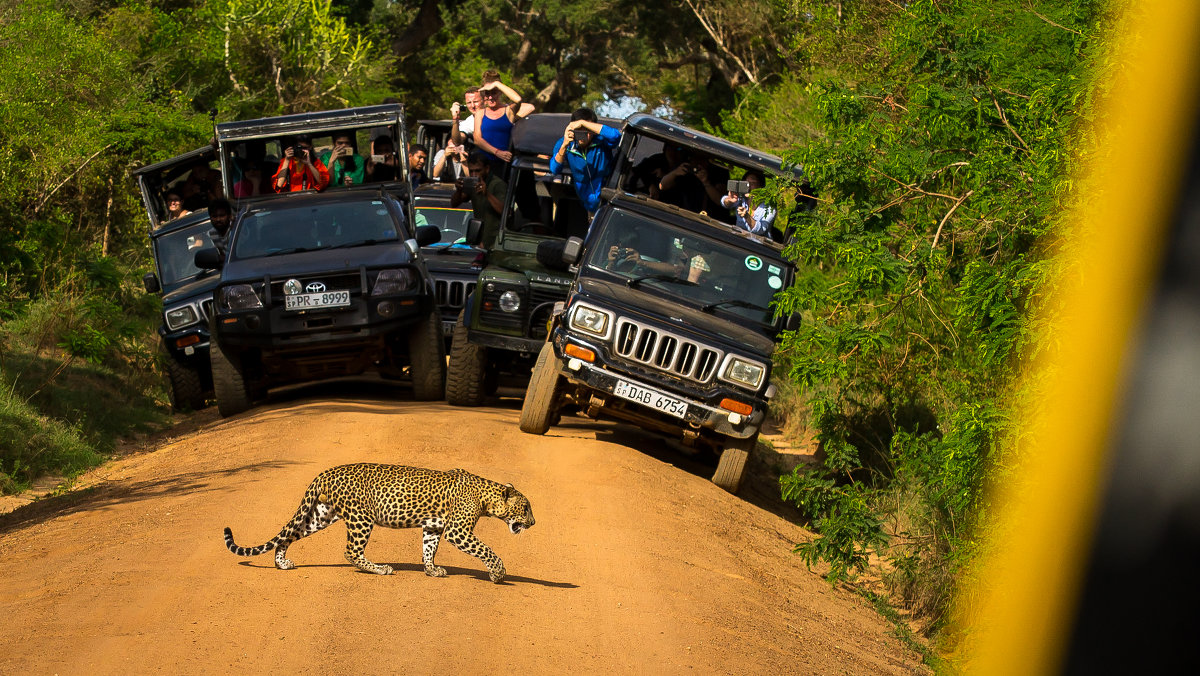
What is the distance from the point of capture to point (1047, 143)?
25.4 feet

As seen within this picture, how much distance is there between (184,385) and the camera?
1504 centimetres

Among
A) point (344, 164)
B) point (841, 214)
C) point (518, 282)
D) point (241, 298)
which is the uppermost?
point (841, 214)

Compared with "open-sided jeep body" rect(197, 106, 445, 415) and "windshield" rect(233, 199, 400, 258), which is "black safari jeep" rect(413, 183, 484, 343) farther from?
"windshield" rect(233, 199, 400, 258)

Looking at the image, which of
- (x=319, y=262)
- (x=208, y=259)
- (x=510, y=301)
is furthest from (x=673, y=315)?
(x=208, y=259)

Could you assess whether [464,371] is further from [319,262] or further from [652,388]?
[652,388]

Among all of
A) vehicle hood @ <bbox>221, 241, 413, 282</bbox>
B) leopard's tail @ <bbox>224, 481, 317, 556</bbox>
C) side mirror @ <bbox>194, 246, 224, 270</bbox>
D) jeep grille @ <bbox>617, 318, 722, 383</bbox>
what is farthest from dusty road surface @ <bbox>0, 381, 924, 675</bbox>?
side mirror @ <bbox>194, 246, 224, 270</bbox>

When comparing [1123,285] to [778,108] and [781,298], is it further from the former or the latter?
[778,108]

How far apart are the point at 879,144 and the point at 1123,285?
21.4ft

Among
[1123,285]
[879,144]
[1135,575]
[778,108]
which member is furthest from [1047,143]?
[778,108]

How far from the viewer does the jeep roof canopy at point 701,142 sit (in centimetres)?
1104

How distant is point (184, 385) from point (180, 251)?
186 cm

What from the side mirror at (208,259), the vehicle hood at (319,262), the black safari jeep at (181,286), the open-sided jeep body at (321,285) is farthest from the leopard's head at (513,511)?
the black safari jeep at (181,286)

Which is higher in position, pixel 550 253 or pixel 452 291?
pixel 550 253

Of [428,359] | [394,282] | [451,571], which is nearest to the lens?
[451,571]
